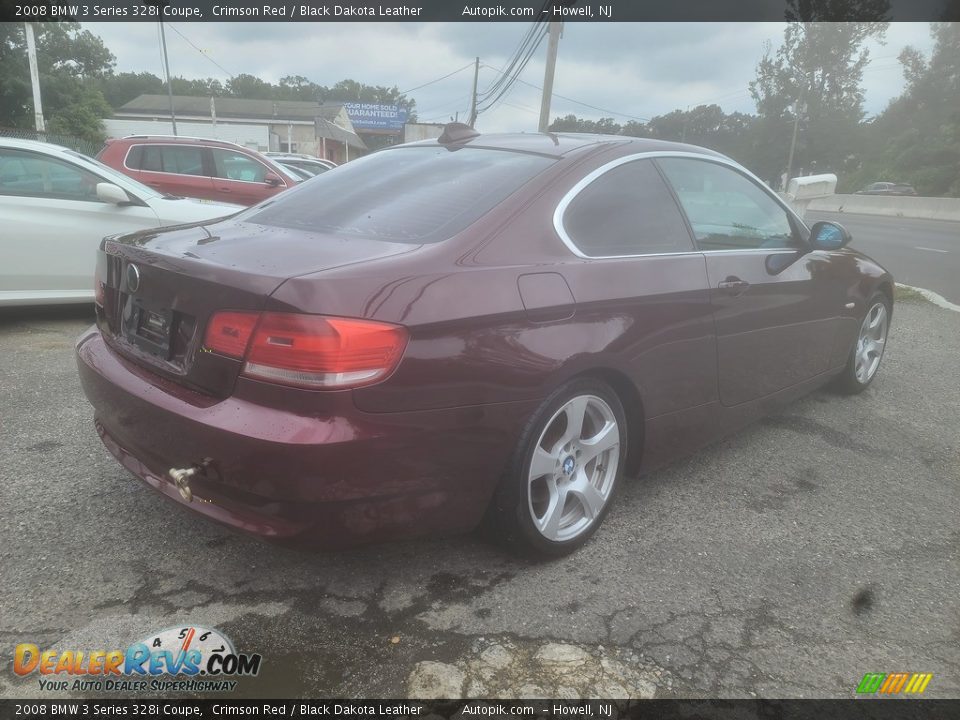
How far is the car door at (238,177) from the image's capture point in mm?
10234

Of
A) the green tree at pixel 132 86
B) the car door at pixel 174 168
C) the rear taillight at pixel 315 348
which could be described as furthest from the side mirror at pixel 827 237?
the green tree at pixel 132 86

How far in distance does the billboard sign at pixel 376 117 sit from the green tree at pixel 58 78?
22.8m

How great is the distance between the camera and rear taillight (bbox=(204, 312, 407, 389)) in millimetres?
1891

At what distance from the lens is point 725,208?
3367 mm

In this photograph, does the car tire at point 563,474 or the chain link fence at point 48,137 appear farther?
the chain link fence at point 48,137

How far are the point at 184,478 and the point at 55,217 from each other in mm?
4498

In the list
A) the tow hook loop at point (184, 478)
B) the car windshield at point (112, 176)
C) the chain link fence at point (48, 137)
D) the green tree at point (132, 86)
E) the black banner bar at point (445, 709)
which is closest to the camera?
the black banner bar at point (445, 709)

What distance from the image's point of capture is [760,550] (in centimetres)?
273

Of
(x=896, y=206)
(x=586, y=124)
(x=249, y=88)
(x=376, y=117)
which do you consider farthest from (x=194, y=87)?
(x=896, y=206)

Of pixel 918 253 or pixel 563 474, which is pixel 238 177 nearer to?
pixel 563 474

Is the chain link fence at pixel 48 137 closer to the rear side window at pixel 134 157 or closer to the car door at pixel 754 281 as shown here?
the rear side window at pixel 134 157

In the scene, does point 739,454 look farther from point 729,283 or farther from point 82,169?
point 82,169

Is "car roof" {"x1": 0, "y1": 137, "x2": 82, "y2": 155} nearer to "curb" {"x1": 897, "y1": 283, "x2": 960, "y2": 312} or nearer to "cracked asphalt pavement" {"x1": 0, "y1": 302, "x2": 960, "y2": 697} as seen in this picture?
"cracked asphalt pavement" {"x1": 0, "y1": 302, "x2": 960, "y2": 697}

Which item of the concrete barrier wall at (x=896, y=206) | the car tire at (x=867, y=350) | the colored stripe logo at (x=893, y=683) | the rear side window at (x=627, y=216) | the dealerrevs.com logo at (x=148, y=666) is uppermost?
the rear side window at (x=627, y=216)
